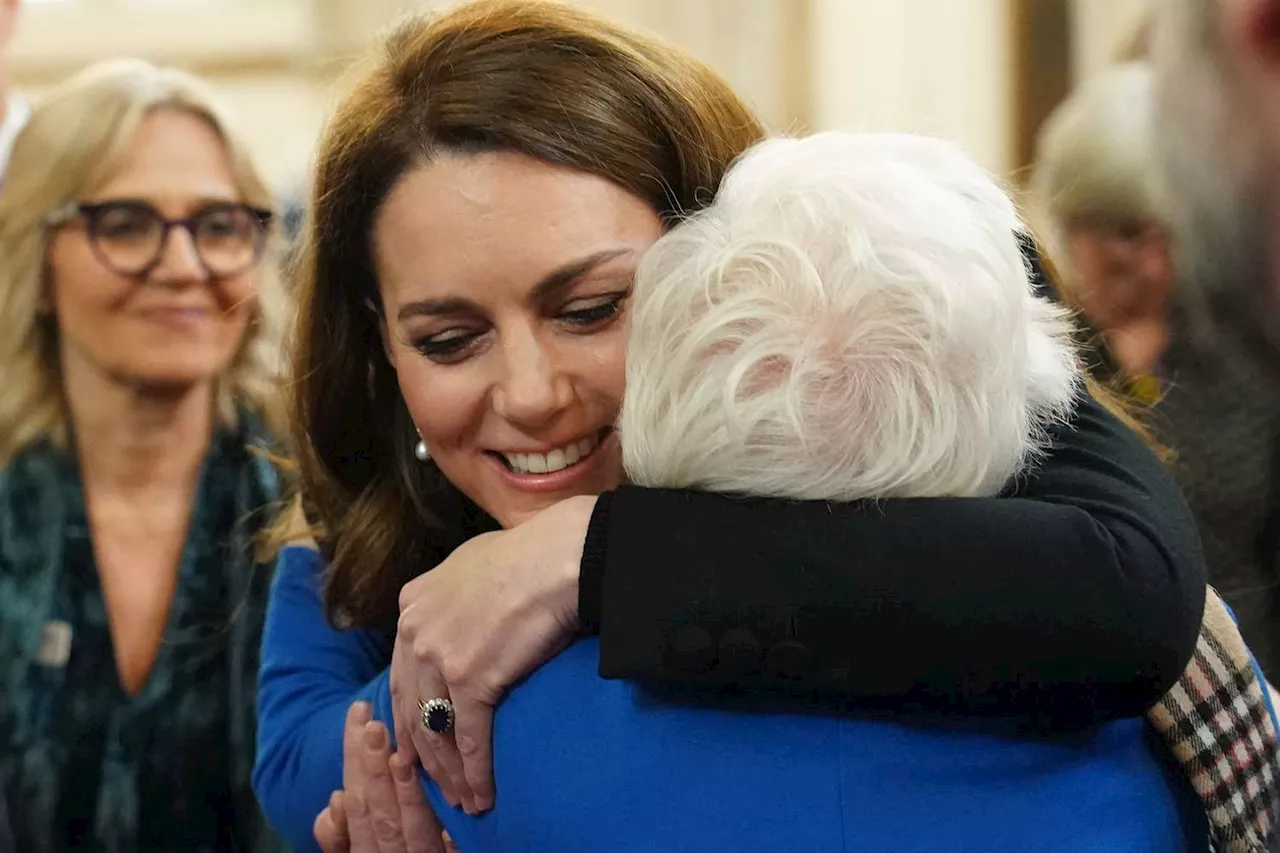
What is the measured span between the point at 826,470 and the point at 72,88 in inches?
80.6

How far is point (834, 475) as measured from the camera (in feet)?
3.76

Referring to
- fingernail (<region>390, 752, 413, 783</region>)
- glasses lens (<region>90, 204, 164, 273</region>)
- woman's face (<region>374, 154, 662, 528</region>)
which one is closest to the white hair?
woman's face (<region>374, 154, 662, 528</region>)

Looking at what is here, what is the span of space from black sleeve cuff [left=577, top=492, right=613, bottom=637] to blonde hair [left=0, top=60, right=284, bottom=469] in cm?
151

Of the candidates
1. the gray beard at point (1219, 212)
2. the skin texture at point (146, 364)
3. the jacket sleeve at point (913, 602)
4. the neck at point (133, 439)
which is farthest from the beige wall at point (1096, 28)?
the gray beard at point (1219, 212)

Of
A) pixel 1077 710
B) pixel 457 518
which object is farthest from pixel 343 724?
pixel 1077 710

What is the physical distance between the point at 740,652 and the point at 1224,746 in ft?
1.44

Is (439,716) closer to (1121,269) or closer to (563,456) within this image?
(563,456)

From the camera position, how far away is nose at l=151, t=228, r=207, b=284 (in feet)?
8.46

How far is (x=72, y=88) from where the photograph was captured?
2646mm

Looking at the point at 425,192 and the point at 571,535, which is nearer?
the point at 571,535

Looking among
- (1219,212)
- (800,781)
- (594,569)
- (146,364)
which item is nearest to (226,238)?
(146,364)

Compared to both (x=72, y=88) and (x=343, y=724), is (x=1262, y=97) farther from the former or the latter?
(x=72, y=88)

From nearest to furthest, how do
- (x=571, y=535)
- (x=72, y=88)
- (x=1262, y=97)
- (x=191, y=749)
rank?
(x=1262, y=97)
(x=571, y=535)
(x=191, y=749)
(x=72, y=88)

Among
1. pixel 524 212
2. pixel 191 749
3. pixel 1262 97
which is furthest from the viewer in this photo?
pixel 191 749
